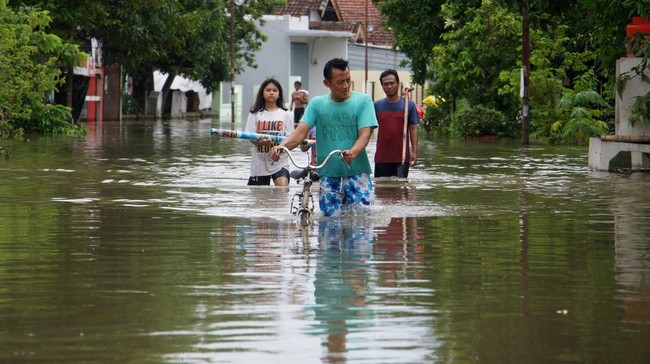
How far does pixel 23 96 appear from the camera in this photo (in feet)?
126

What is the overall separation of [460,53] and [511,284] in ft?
116

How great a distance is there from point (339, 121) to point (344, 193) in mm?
727

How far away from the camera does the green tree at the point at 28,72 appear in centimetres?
3369

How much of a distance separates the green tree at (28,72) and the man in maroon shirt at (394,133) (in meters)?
14.9

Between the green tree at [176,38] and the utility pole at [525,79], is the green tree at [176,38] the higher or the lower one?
the higher one

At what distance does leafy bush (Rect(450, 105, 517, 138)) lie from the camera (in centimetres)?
4072

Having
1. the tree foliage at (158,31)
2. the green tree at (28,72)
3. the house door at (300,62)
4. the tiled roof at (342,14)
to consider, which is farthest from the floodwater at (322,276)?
the house door at (300,62)

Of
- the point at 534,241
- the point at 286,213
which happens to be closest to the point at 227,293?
the point at 534,241

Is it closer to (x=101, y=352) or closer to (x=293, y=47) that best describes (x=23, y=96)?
(x=101, y=352)

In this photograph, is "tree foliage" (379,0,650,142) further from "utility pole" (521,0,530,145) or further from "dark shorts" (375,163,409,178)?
"dark shorts" (375,163,409,178)

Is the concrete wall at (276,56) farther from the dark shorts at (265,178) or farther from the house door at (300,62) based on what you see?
the dark shorts at (265,178)

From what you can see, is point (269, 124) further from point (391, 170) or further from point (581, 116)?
point (581, 116)

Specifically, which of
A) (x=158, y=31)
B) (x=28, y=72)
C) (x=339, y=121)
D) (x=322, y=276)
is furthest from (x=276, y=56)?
(x=322, y=276)

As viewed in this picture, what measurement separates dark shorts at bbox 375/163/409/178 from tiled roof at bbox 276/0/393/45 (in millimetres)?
63538
